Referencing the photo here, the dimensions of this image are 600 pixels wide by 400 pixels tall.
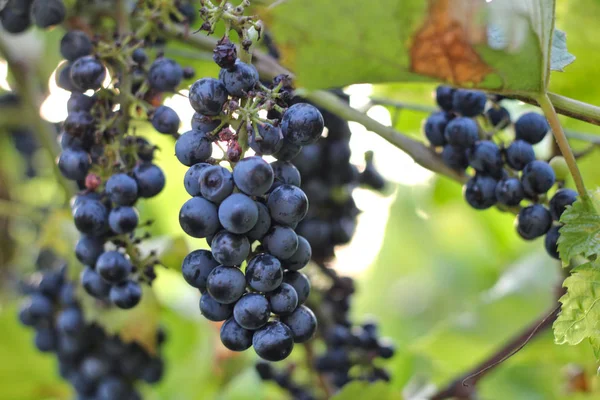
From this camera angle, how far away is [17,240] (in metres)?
2.84

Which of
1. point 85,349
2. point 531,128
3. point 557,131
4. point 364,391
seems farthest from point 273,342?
point 85,349

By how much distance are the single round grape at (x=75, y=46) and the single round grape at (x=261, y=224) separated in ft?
1.78

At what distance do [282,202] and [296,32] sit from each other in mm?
206

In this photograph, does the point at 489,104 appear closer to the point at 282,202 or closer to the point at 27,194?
the point at 282,202

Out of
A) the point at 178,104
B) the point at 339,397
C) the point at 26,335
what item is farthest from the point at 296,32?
the point at 26,335

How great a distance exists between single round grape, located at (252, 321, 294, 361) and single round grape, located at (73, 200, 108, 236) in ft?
1.26

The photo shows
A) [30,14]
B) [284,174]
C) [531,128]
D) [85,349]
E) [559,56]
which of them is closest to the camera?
[284,174]

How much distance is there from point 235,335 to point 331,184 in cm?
77

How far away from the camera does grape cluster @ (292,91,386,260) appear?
4.98 ft

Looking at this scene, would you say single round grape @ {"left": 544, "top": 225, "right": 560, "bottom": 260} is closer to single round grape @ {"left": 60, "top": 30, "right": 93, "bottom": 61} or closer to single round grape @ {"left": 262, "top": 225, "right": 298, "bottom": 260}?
single round grape @ {"left": 262, "top": 225, "right": 298, "bottom": 260}

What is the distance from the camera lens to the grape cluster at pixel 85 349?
1653mm

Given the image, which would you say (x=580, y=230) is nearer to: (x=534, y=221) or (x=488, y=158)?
(x=534, y=221)

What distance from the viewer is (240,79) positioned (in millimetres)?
853

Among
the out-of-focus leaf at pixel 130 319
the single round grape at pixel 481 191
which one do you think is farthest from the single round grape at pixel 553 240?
the out-of-focus leaf at pixel 130 319
